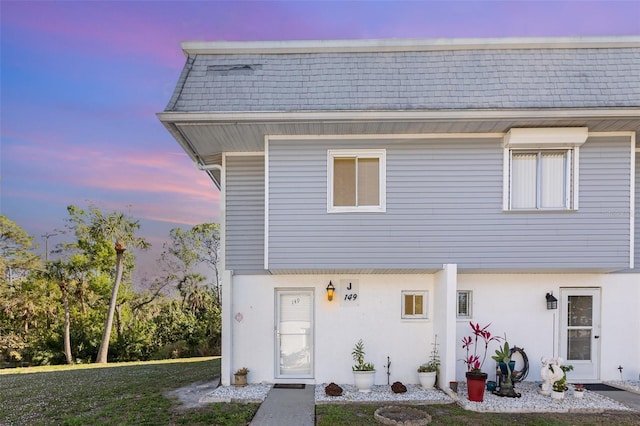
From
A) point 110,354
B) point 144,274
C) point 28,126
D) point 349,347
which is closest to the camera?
point 349,347

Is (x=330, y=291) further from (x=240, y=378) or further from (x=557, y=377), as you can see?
(x=557, y=377)

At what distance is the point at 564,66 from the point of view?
6.34 meters

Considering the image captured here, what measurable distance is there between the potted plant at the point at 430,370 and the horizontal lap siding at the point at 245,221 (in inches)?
139

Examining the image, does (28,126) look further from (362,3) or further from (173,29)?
(362,3)

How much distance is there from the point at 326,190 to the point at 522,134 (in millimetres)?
3421

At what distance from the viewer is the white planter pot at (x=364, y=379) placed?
6.43 metres

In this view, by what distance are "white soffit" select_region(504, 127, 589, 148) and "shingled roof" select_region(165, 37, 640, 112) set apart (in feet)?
1.37

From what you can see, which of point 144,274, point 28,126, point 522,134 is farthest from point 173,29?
point 144,274

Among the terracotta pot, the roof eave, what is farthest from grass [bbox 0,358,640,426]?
the roof eave

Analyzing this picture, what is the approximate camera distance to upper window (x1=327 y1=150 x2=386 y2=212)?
642 cm

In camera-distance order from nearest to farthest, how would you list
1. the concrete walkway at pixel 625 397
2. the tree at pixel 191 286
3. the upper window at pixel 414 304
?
the concrete walkway at pixel 625 397 → the upper window at pixel 414 304 → the tree at pixel 191 286

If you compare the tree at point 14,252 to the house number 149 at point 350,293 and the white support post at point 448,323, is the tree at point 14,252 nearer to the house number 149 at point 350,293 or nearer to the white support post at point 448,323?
the house number 149 at point 350,293

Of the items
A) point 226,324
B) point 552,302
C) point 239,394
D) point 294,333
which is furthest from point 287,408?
point 552,302

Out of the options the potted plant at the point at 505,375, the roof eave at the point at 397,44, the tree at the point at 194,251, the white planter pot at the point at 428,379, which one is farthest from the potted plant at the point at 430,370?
the tree at the point at 194,251
